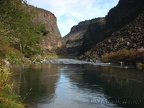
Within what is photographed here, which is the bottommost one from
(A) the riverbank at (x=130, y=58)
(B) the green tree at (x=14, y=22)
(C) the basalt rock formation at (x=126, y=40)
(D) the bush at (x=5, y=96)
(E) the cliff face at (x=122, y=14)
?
(D) the bush at (x=5, y=96)

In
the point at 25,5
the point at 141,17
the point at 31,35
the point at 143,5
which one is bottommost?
the point at 31,35

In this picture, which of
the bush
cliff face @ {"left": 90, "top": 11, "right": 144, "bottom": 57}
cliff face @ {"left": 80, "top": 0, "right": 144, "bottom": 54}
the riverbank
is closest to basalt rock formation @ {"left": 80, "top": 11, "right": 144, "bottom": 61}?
cliff face @ {"left": 90, "top": 11, "right": 144, "bottom": 57}

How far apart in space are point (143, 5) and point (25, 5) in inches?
3552

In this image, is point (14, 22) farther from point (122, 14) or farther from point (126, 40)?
point (122, 14)

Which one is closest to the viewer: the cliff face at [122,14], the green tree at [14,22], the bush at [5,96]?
the bush at [5,96]

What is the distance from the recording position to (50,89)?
23.5 meters

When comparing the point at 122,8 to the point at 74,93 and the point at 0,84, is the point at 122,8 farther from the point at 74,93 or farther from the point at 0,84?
the point at 0,84

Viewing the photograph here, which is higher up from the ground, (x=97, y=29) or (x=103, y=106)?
(x=97, y=29)

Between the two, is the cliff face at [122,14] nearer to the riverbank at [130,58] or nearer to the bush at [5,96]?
the riverbank at [130,58]

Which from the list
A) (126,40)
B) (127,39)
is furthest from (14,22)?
(127,39)

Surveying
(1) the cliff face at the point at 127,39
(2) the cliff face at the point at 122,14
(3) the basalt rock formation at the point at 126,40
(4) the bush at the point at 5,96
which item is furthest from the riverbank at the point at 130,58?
(4) the bush at the point at 5,96

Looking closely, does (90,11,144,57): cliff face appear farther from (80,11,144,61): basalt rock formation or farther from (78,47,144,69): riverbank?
(78,47,144,69): riverbank

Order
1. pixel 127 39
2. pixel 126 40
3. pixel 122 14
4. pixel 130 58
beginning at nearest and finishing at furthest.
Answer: pixel 130 58 → pixel 126 40 → pixel 127 39 → pixel 122 14

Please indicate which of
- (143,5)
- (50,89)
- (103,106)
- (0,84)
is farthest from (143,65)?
(143,5)
